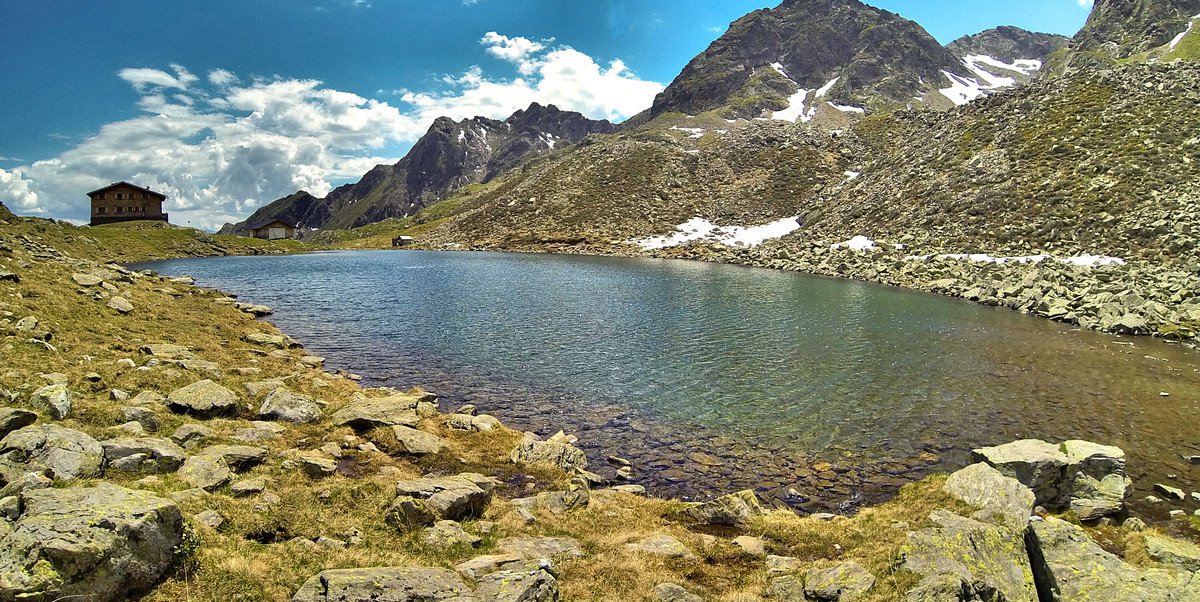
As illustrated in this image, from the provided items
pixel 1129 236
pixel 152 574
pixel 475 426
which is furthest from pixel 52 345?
pixel 1129 236

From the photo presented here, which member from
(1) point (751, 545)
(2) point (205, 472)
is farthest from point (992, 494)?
(2) point (205, 472)

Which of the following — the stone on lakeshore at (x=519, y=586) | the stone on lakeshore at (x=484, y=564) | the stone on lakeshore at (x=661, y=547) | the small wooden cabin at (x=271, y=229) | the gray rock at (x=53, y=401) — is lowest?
the stone on lakeshore at (x=661, y=547)

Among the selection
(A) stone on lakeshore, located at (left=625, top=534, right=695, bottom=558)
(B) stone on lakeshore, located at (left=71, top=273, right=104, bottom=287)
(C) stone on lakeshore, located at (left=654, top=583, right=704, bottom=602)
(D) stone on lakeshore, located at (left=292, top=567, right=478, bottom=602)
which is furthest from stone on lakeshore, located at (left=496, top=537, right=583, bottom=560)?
(B) stone on lakeshore, located at (left=71, top=273, right=104, bottom=287)

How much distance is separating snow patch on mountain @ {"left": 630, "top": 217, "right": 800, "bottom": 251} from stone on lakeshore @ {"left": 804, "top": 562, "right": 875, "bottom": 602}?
96465 mm

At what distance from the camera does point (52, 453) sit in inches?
445

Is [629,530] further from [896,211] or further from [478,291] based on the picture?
[896,211]

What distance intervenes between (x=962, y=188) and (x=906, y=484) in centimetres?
8168

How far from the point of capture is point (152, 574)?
8211 millimetres

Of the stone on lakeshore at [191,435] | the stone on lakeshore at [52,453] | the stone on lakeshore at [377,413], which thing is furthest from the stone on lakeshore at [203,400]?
the stone on lakeshore at [52,453]

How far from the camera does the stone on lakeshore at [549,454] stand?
18016mm

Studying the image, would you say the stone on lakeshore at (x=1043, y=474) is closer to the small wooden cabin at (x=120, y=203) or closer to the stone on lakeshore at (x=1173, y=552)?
the stone on lakeshore at (x=1173, y=552)

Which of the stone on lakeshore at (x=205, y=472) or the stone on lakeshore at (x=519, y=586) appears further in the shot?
the stone on lakeshore at (x=205, y=472)

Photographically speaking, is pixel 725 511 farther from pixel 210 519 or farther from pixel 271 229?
pixel 271 229

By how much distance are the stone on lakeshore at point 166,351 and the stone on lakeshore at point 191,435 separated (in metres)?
9.32
